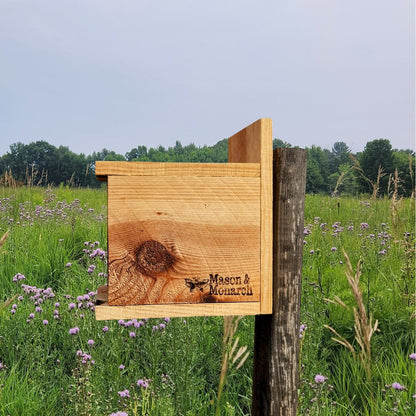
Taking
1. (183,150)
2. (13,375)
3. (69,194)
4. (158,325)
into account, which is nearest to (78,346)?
(13,375)

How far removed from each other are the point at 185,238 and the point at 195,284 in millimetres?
179

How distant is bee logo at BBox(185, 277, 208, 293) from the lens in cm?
163

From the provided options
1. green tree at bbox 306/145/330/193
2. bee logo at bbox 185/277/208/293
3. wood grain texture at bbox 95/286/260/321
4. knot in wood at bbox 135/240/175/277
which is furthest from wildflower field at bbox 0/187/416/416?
green tree at bbox 306/145/330/193

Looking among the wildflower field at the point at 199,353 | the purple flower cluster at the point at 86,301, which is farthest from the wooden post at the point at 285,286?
the purple flower cluster at the point at 86,301

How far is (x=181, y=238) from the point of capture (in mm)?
1600

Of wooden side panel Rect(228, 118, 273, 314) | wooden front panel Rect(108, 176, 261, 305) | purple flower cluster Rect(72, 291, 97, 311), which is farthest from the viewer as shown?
purple flower cluster Rect(72, 291, 97, 311)

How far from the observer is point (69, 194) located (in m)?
10.3

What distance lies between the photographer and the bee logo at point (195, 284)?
1630mm

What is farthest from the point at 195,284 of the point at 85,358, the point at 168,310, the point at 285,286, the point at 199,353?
the point at 199,353

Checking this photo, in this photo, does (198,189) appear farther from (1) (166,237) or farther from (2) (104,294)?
(2) (104,294)

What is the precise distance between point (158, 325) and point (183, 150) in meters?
56.4

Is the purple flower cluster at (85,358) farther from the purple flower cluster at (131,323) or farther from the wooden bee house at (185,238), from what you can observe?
the wooden bee house at (185,238)

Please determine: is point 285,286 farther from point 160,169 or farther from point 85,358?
point 85,358

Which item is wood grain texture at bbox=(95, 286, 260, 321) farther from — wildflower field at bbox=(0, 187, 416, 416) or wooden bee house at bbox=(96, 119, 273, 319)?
wildflower field at bbox=(0, 187, 416, 416)
